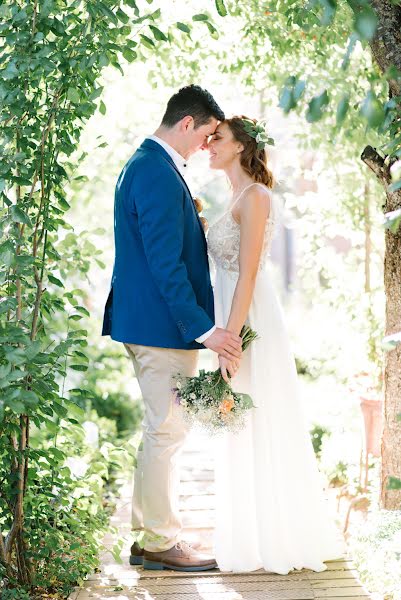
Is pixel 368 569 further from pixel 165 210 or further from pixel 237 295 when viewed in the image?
pixel 165 210

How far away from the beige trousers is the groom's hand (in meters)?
0.19

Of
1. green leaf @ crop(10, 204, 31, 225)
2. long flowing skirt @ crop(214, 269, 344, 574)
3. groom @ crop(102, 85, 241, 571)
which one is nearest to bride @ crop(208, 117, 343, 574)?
long flowing skirt @ crop(214, 269, 344, 574)

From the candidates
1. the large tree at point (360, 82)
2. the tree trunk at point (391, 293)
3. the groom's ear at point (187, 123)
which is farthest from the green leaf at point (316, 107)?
the groom's ear at point (187, 123)

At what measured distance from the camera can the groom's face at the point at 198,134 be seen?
3412mm

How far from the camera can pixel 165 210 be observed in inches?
125

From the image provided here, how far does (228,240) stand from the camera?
3.49 metres

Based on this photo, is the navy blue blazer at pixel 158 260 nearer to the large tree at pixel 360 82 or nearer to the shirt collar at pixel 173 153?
the shirt collar at pixel 173 153

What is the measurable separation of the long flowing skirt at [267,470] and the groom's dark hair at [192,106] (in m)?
0.64

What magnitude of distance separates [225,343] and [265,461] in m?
0.58

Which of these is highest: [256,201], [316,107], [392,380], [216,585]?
[256,201]

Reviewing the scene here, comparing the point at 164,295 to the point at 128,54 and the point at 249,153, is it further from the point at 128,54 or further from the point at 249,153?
the point at 128,54

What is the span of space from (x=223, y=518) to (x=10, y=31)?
2055mm

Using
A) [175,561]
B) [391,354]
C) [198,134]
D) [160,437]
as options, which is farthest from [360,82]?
[175,561]

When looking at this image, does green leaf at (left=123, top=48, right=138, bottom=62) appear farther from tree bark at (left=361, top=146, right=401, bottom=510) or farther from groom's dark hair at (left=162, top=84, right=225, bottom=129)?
tree bark at (left=361, top=146, right=401, bottom=510)
